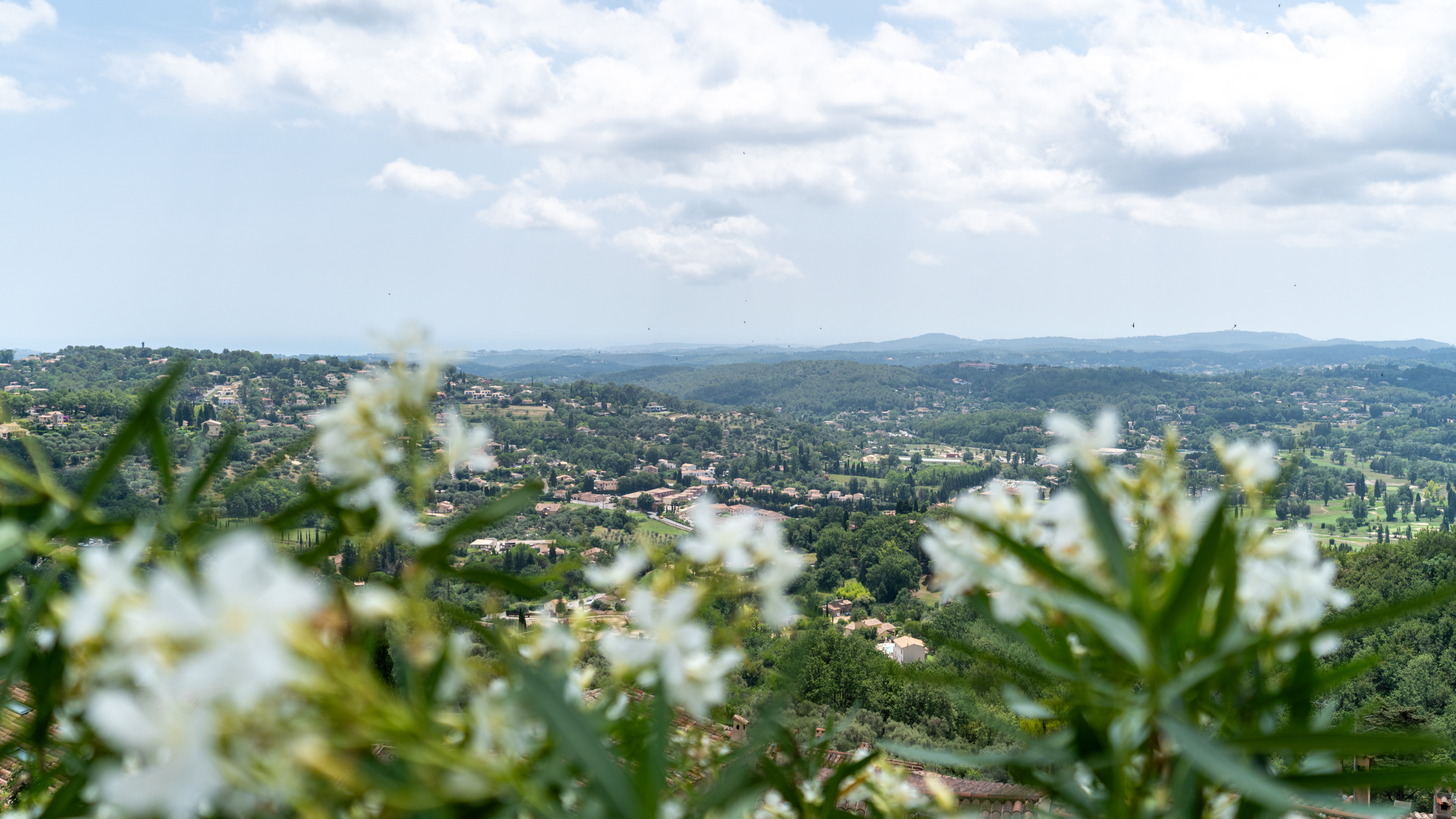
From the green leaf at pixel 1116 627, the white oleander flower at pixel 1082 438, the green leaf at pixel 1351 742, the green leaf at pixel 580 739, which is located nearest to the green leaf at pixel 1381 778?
the green leaf at pixel 1351 742

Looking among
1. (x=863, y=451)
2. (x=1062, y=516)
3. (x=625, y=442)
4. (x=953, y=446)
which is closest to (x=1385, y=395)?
(x=953, y=446)

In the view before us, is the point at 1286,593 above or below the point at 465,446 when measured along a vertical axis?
below

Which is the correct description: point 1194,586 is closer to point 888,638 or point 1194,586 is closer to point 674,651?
point 674,651

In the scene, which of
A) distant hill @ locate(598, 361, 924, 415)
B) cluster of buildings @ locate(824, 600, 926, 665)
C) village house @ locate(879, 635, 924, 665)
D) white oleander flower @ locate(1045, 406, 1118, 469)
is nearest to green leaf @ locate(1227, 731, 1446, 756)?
white oleander flower @ locate(1045, 406, 1118, 469)

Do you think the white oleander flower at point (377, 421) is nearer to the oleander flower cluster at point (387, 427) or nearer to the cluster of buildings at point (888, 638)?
the oleander flower cluster at point (387, 427)

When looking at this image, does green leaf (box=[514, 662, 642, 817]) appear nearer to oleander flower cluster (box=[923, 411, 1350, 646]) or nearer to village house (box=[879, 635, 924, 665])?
oleander flower cluster (box=[923, 411, 1350, 646])

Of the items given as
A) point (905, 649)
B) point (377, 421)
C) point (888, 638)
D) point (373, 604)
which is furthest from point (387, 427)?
point (888, 638)

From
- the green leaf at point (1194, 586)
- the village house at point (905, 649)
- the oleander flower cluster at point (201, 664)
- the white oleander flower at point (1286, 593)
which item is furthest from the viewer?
the village house at point (905, 649)
